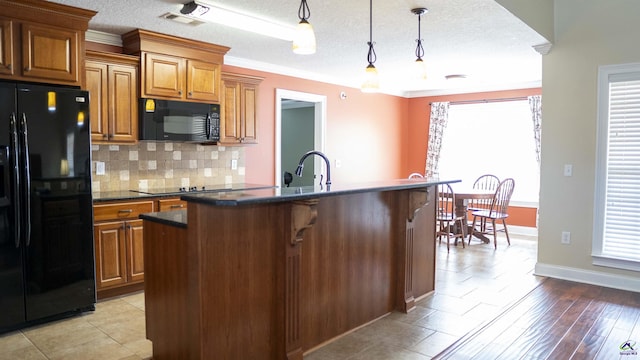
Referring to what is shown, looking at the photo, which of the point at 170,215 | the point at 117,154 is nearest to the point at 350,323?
the point at 170,215

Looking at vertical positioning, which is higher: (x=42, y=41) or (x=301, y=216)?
(x=42, y=41)

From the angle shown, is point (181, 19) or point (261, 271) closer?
point (261, 271)

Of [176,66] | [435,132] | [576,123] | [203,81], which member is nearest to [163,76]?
[176,66]

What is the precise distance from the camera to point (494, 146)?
7539 mm

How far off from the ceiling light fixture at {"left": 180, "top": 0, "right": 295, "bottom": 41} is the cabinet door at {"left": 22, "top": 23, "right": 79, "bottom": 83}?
929mm

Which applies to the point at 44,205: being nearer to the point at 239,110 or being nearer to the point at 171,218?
the point at 171,218

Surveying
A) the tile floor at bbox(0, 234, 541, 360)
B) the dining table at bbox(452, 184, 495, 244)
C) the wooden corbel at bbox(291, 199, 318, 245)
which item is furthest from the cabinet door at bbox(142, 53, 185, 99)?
the dining table at bbox(452, 184, 495, 244)

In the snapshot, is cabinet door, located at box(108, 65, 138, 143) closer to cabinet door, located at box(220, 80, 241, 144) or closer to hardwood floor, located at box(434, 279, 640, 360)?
cabinet door, located at box(220, 80, 241, 144)

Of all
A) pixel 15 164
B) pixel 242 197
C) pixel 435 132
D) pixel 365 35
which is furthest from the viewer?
pixel 435 132

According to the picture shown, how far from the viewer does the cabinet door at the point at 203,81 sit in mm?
4559

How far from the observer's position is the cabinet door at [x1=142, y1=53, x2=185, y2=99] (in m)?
4.23

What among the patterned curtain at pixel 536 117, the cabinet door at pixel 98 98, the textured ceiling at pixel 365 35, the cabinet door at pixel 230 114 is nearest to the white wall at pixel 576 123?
the textured ceiling at pixel 365 35

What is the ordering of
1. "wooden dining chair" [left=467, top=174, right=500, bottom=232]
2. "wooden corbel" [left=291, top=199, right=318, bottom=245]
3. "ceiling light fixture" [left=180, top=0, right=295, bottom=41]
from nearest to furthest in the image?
"wooden corbel" [left=291, top=199, right=318, bottom=245] < "ceiling light fixture" [left=180, top=0, right=295, bottom=41] < "wooden dining chair" [left=467, top=174, right=500, bottom=232]

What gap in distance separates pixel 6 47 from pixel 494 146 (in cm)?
686
